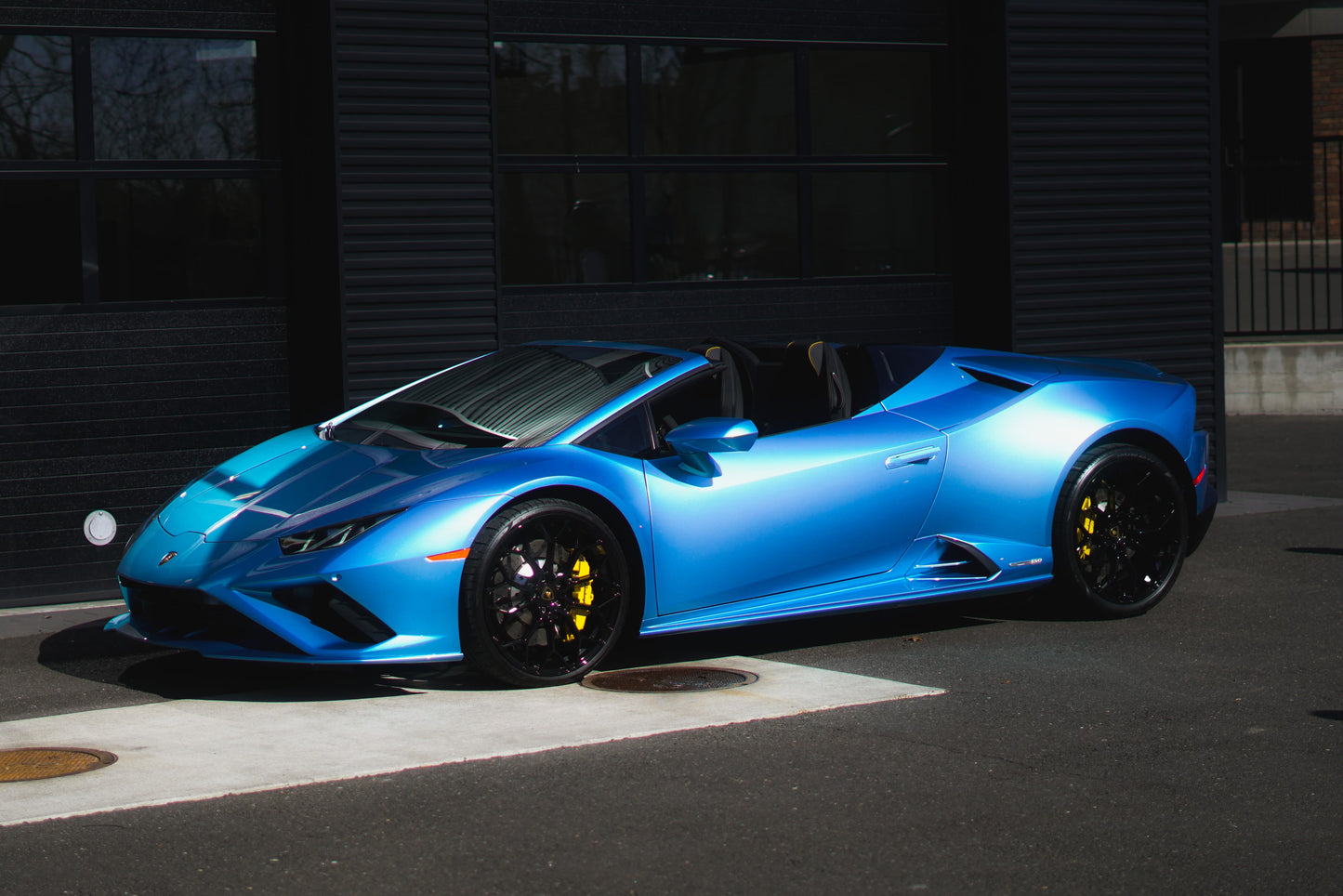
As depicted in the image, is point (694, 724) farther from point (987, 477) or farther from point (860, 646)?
point (987, 477)

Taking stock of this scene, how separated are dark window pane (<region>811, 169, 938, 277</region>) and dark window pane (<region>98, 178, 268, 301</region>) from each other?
361cm

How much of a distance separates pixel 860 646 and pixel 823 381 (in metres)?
1.12

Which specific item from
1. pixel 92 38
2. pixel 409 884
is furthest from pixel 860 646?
pixel 92 38

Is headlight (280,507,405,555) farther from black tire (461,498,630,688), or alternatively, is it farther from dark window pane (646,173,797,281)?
dark window pane (646,173,797,281)

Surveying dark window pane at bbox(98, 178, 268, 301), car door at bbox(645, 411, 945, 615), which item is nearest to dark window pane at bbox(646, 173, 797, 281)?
dark window pane at bbox(98, 178, 268, 301)

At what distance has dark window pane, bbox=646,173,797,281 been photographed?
36.3ft

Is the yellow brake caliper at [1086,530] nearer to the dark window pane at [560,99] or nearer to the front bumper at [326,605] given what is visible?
the front bumper at [326,605]

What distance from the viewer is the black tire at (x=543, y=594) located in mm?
6496

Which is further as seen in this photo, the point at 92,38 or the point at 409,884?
the point at 92,38

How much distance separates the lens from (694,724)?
19.9ft

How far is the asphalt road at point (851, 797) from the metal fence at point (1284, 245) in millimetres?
12802

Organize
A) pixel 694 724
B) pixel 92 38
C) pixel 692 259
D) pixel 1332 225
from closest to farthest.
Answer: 1. pixel 694 724
2. pixel 92 38
3. pixel 692 259
4. pixel 1332 225

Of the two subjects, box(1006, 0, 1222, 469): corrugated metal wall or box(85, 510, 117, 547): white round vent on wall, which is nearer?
box(85, 510, 117, 547): white round vent on wall

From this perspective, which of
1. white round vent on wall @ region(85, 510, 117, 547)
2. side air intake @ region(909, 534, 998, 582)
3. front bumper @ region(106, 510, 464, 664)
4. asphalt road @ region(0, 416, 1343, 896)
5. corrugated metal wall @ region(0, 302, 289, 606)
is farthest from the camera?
white round vent on wall @ region(85, 510, 117, 547)
